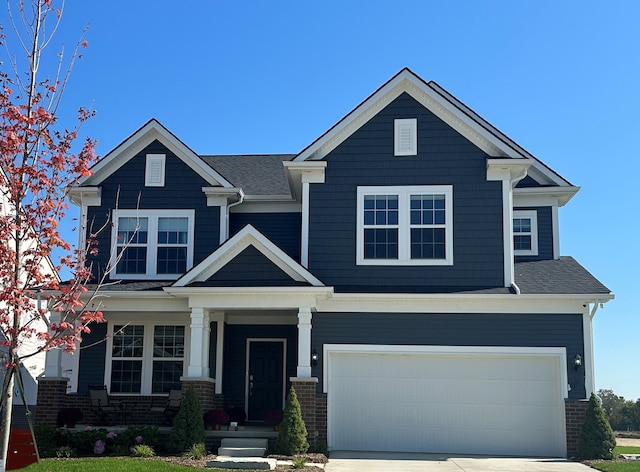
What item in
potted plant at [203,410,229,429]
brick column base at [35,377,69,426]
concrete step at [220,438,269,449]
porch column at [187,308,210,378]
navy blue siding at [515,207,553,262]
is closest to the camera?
concrete step at [220,438,269,449]

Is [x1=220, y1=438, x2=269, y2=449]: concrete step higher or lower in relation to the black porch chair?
lower

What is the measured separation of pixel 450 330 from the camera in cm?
1766

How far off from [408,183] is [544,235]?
4.54 m

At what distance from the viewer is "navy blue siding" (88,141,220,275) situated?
65.2 feet

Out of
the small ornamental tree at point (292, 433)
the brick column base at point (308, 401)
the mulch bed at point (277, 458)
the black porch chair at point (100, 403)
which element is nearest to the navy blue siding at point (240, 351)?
the black porch chair at point (100, 403)

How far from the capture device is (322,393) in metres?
17.4

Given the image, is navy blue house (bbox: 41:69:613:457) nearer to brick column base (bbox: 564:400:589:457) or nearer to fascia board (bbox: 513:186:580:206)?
brick column base (bbox: 564:400:589:457)

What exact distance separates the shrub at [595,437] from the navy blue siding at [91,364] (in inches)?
433

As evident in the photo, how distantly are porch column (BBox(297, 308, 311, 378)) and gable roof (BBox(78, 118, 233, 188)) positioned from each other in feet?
14.4

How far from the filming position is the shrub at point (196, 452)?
1531 cm

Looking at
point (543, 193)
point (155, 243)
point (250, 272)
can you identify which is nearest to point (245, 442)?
point (250, 272)

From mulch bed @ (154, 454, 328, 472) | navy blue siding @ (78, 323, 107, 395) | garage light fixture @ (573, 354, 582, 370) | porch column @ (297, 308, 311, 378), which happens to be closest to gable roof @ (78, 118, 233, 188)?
navy blue siding @ (78, 323, 107, 395)

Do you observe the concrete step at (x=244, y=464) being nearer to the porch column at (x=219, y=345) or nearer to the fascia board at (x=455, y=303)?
the fascia board at (x=455, y=303)

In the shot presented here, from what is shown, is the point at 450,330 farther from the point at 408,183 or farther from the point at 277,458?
the point at 277,458
